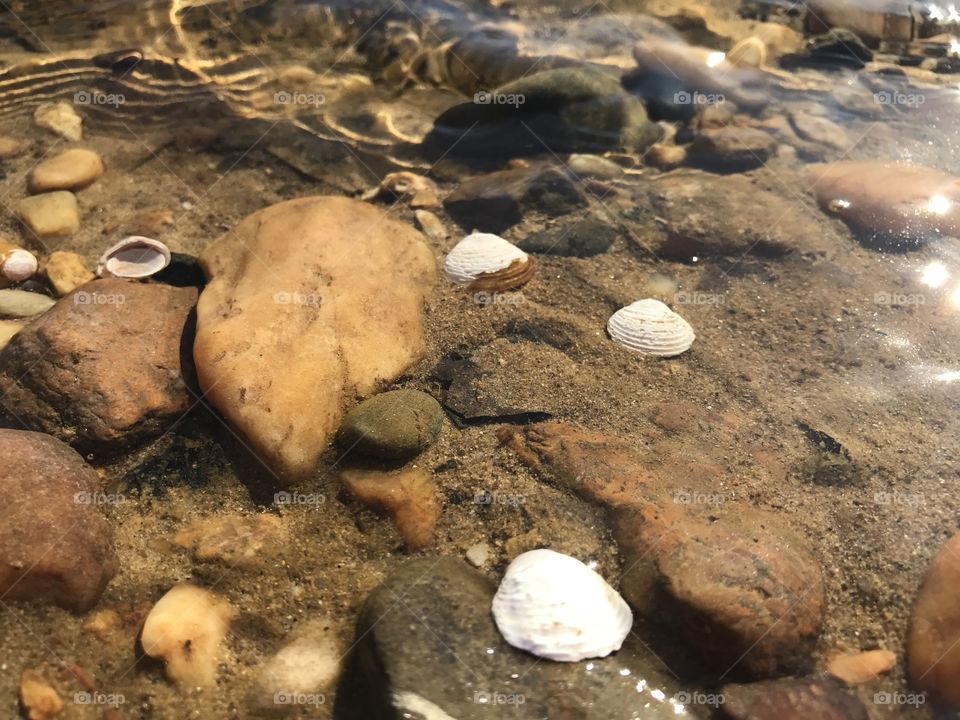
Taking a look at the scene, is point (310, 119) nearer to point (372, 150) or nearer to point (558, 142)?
point (372, 150)

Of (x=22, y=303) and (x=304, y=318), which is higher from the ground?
Result: (x=304, y=318)

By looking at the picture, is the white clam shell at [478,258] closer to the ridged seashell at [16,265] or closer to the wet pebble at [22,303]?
the wet pebble at [22,303]

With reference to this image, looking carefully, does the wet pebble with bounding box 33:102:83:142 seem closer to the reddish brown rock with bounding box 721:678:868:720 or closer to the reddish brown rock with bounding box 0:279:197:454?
the reddish brown rock with bounding box 0:279:197:454

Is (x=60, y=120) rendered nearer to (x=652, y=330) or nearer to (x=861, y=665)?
(x=652, y=330)

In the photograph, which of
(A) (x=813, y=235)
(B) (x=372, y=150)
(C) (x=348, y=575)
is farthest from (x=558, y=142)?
(C) (x=348, y=575)

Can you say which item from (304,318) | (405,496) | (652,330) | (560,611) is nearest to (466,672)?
(560,611)
